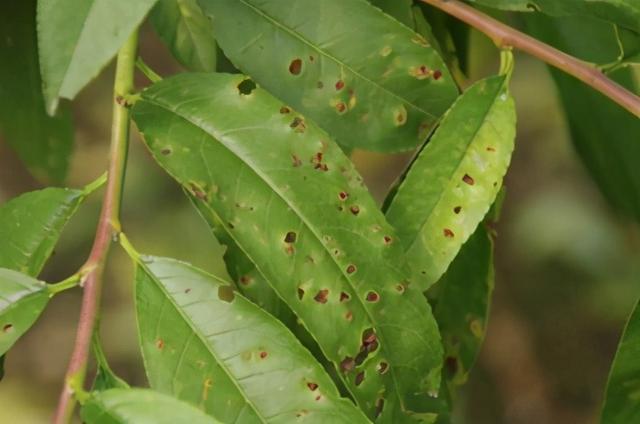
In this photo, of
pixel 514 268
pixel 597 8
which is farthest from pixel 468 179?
pixel 514 268

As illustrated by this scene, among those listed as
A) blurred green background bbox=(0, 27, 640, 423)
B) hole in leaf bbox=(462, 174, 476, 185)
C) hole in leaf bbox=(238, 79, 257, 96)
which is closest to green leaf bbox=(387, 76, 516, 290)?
hole in leaf bbox=(462, 174, 476, 185)

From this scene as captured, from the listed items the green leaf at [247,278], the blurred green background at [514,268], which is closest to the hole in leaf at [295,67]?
the green leaf at [247,278]

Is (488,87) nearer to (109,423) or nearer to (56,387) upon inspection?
(109,423)

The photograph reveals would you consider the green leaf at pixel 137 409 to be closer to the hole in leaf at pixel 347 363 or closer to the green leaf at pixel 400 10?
the hole in leaf at pixel 347 363

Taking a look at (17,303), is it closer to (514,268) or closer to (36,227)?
(36,227)

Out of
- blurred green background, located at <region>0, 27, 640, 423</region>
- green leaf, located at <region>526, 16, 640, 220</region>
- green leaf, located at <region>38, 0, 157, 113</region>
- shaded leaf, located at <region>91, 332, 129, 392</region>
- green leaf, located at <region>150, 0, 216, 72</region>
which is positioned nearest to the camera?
green leaf, located at <region>38, 0, 157, 113</region>

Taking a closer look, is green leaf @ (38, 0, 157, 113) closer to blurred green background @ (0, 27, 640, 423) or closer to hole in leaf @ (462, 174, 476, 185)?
hole in leaf @ (462, 174, 476, 185)
